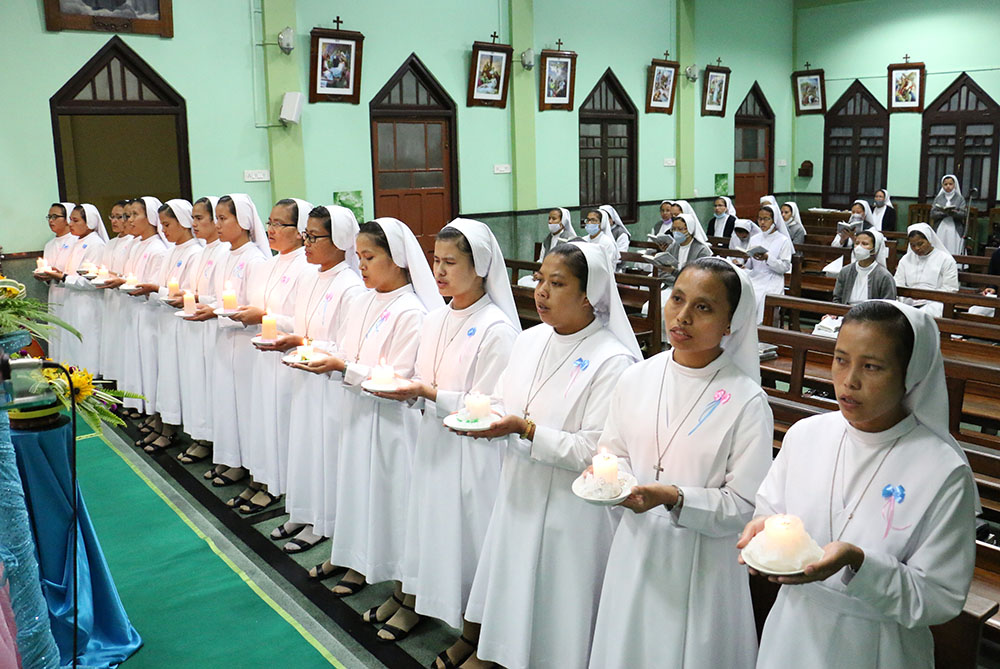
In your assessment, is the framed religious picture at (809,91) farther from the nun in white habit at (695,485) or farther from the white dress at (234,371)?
the nun in white habit at (695,485)

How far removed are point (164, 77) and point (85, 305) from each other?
10.5 feet

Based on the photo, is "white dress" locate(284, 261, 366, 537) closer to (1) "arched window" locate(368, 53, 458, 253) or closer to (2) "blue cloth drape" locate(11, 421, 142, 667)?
(2) "blue cloth drape" locate(11, 421, 142, 667)

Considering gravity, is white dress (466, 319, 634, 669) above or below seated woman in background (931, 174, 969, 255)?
below

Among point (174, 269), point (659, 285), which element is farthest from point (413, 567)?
point (659, 285)

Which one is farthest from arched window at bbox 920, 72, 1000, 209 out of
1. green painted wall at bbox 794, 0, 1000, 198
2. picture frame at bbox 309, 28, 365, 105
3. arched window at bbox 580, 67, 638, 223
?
picture frame at bbox 309, 28, 365, 105

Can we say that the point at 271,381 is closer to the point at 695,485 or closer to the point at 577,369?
the point at 577,369

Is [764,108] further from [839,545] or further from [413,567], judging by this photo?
[839,545]

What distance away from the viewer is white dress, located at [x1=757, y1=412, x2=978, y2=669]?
2.08 m

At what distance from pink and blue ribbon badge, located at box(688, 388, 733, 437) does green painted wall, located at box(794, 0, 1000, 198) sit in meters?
16.4

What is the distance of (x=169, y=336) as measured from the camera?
6.78 meters

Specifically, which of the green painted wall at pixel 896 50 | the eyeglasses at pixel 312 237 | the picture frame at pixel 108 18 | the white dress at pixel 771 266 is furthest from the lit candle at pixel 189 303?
the green painted wall at pixel 896 50

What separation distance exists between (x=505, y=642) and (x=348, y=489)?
4.54 ft

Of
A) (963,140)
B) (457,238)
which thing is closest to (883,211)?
(963,140)

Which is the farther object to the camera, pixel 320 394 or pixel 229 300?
pixel 229 300
